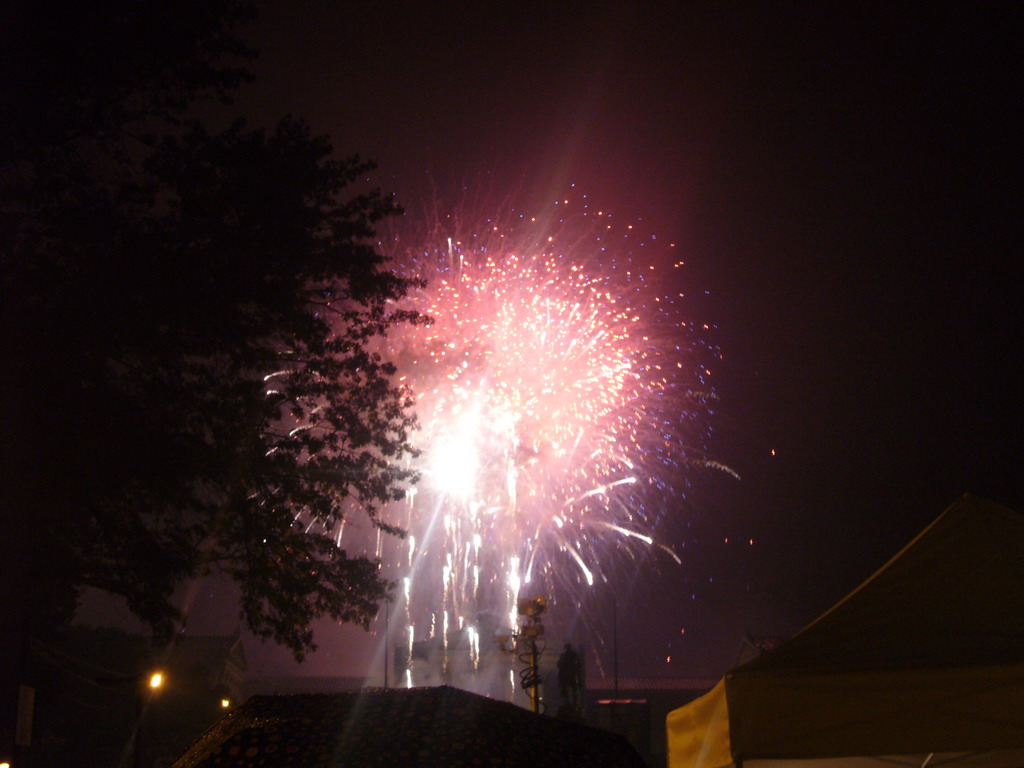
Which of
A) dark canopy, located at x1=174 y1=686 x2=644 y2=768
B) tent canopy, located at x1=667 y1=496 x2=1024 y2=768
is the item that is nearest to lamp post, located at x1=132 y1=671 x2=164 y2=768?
dark canopy, located at x1=174 y1=686 x2=644 y2=768

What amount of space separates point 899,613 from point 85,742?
1527 inches

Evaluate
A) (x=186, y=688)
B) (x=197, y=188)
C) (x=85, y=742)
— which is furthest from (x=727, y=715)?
(x=186, y=688)

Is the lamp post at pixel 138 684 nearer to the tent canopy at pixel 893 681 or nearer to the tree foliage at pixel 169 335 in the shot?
the tree foliage at pixel 169 335

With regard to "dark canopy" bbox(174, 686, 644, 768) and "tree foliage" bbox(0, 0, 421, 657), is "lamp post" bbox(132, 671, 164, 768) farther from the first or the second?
"dark canopy" bbox(174, 686, 644, 768)

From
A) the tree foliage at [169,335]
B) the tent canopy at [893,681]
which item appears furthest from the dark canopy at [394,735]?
the tree foliage at [169,335]

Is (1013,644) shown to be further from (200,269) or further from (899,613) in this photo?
(200,269)

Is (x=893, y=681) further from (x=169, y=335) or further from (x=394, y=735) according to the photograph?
(x=169, y=335)

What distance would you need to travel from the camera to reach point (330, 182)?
12836 mm

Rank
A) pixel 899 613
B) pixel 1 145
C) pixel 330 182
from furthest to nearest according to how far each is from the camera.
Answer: pixel 330 182 → pixel 1 145 → pixel 899 613

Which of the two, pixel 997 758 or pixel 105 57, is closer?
pixel 997 758

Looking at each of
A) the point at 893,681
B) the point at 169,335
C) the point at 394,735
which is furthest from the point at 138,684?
the point at 893,681

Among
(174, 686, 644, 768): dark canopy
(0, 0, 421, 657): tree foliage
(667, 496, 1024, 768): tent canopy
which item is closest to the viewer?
(667, 496, 1024, 768): tent canopy

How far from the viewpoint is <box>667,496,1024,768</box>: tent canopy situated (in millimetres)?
3762

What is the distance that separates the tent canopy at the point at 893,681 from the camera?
12.3 ft
